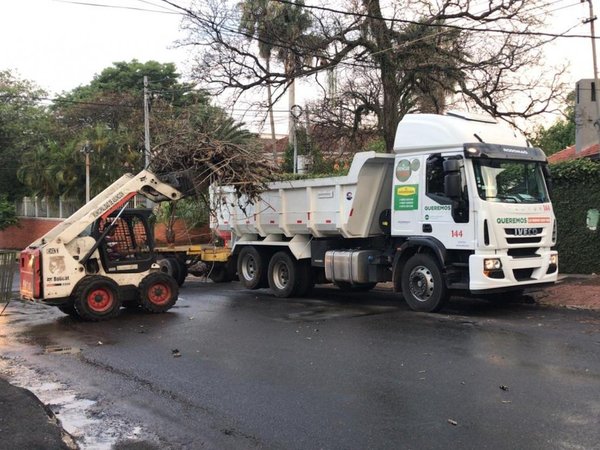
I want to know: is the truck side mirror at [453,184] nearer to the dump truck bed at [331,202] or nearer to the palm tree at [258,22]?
the dump truck bed at [331,202]

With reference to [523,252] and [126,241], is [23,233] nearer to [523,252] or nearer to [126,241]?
[126,241]

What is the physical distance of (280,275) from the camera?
45.3ft

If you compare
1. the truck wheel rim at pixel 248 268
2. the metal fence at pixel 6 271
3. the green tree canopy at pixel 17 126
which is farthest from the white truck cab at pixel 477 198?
the green tree canopy at pixel 17 126

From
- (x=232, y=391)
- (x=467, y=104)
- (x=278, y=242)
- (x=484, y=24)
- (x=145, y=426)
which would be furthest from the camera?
(x=467, y=104)

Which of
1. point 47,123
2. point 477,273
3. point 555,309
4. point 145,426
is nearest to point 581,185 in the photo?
point 555,309

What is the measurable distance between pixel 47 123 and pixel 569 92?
3150 centimetres

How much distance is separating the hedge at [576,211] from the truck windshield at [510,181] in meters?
3.37

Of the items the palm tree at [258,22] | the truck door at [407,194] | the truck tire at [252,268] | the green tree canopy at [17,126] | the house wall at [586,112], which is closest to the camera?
the truck door at [407,194]

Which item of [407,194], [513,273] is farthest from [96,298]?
[513,273]

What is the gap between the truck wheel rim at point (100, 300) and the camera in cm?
1052

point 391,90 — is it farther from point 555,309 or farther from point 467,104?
point 555,309

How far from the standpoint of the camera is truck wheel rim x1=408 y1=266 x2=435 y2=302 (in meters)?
10.4

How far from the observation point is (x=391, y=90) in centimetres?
1892

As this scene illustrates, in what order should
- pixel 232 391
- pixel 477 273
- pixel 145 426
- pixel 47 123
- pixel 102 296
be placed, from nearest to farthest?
pixel 145 426, pixel 232 391, pixel 477 273, pixel 102 296, pixel 47 123
